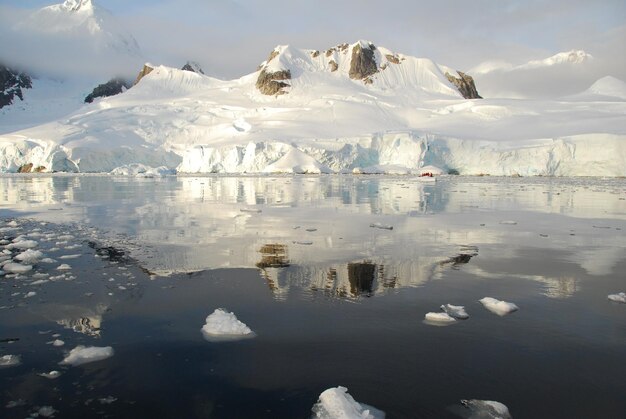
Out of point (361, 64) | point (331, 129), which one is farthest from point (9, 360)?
point (361, 64)

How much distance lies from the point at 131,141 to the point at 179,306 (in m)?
63.0

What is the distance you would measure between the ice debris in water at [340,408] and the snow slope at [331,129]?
148 feet

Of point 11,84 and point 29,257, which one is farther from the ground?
point 11,84

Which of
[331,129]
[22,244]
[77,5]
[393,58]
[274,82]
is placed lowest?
[22,244]

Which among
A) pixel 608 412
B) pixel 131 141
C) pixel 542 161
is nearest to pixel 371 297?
pixel 608 412

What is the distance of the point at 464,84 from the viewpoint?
314 ft

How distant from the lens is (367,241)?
837cm

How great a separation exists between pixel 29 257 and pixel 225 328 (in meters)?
4.24

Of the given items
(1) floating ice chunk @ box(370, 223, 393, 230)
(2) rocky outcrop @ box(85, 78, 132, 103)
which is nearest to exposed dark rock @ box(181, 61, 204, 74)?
(2) rocky outcrop @ box(85, 78, 132, 103)

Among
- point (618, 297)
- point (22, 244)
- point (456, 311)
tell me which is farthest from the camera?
point (22, 244)

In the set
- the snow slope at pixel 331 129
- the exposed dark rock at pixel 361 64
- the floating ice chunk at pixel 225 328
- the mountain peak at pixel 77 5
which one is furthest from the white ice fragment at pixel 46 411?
the mountain peak at pixel 77 5

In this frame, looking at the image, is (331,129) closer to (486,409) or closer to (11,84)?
(486,409)

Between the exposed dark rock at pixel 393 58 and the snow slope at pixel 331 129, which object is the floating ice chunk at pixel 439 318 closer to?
the snow slope at pixel 331 129

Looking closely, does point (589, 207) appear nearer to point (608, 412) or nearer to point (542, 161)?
point (608, 412)
